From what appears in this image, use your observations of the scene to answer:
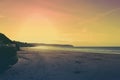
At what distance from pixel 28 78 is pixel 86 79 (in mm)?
3255

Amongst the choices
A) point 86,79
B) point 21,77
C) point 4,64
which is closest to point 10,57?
point 4,64

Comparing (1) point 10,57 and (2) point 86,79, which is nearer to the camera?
(2) point 86,79

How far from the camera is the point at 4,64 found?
60.4 feet

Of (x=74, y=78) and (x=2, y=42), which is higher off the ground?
(x=2, y=42)

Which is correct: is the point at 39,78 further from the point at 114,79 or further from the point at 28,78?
the point at 114,79

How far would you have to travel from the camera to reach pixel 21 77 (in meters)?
17.0

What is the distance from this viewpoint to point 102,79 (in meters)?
16.7

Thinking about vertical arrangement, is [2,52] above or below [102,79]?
above

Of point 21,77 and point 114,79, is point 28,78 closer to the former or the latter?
point 21,77

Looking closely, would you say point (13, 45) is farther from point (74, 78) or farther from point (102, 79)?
point (102, 79)

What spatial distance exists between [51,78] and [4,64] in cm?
349

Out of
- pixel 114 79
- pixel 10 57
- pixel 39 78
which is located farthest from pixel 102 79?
pixel 10 57

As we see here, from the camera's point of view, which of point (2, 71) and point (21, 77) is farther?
point (2, 71)

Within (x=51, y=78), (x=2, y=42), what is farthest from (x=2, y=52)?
(x=51, y=78)
